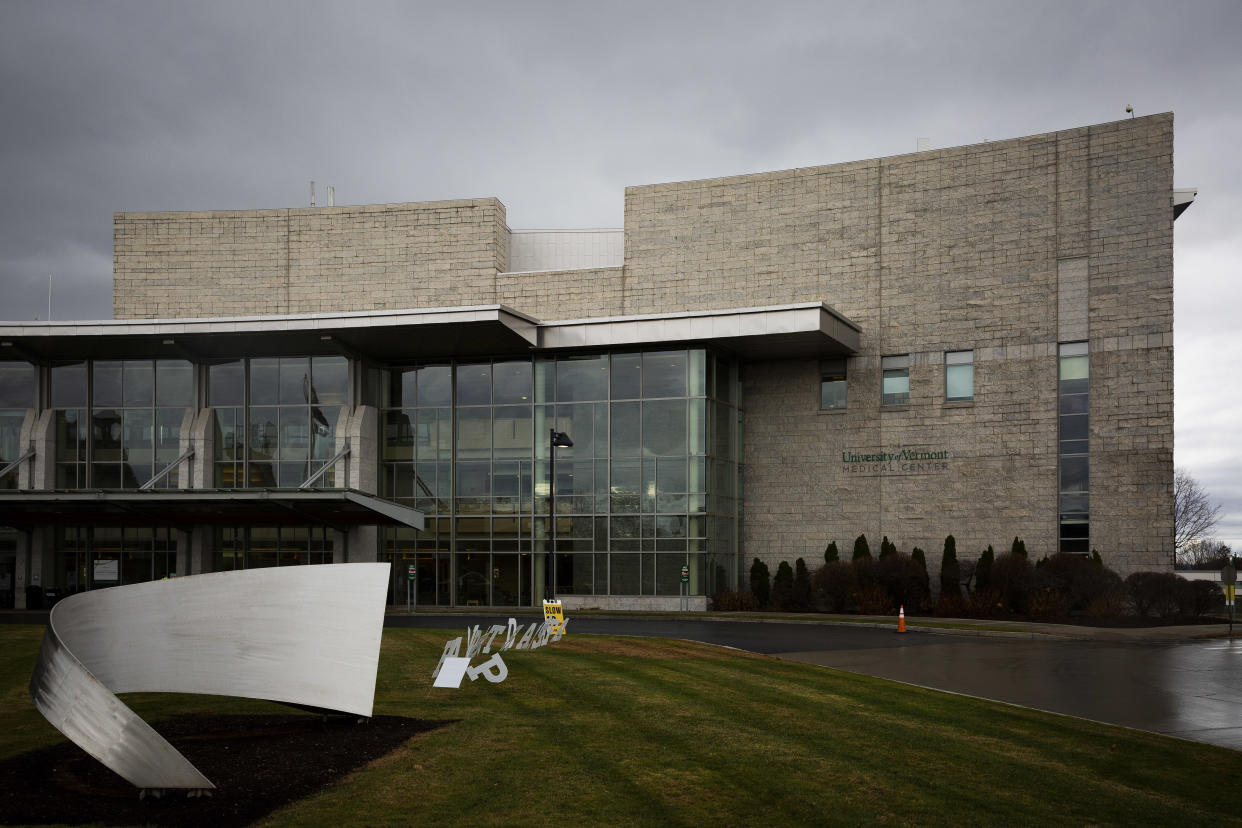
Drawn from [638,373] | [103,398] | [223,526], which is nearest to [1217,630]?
[638,373]

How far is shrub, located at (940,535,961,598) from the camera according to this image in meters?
38.5

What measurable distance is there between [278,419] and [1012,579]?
28934 millimetres

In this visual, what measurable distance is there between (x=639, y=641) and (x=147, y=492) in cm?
2130

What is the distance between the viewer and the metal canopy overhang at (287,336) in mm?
39219

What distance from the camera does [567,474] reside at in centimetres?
4231

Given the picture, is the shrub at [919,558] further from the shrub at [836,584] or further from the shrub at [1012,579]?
the shrub at [1012,579]

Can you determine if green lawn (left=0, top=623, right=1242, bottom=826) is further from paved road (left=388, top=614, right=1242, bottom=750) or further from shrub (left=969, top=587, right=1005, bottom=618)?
shrub (left=969, top=587, right=1005, bottom=618)

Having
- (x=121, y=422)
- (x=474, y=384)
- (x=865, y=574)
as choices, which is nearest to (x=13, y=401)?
(x=121, y=422)

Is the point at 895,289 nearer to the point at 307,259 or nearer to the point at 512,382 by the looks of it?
the point at 512,382

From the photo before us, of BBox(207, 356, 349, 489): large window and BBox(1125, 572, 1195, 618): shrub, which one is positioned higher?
BBox(207, 356, 349, 489): large window

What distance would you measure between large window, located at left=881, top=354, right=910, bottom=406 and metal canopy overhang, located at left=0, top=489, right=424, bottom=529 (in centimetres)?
1891

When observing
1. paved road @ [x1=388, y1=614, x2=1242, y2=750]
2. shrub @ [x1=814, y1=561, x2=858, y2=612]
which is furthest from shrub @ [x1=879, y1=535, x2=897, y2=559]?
paved road @ [x1=388, y1=614, x2=1242, y2=750]

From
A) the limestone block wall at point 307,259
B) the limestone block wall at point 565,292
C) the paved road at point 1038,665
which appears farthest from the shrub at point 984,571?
the limestone block wall at point 307,259

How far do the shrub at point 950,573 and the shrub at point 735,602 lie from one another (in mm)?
7071
